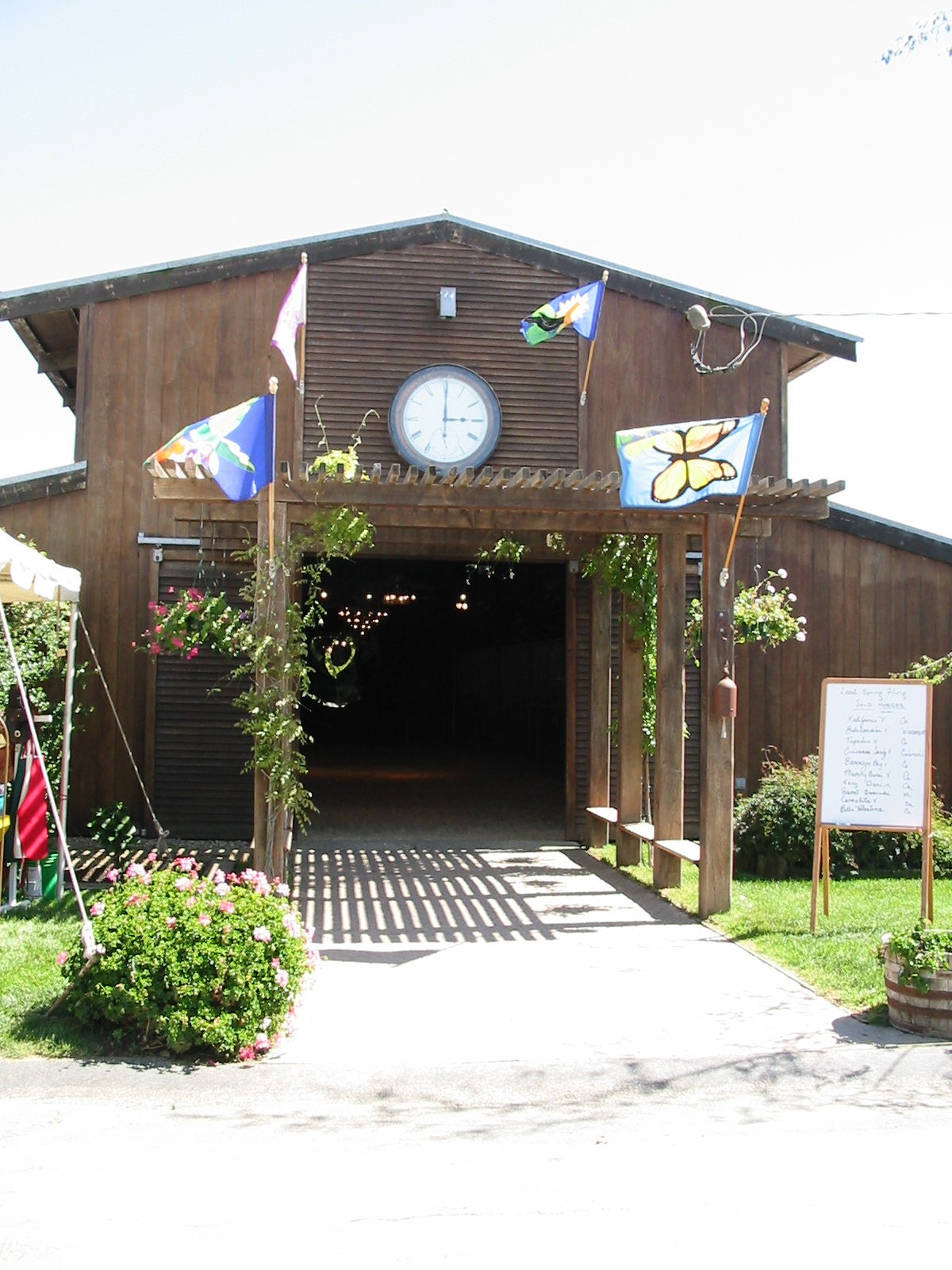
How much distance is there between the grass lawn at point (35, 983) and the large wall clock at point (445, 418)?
546cm

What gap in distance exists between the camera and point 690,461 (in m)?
8.04

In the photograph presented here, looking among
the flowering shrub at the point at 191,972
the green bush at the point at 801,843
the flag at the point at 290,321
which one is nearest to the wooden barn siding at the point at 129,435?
the flag at the point at 290,321

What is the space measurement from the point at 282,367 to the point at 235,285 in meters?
0.90

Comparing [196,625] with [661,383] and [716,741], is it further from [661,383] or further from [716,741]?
[661,383]

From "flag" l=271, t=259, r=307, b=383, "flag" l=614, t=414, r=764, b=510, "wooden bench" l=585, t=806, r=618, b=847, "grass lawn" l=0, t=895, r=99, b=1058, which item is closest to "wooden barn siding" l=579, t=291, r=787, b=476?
"wooden bench" l=585, t=806, r=618, b=847

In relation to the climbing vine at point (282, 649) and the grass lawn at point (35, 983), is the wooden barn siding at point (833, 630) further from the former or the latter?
the grass lawn at point (35, 983)

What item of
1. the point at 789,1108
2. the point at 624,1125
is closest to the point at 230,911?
the point at 624,1125

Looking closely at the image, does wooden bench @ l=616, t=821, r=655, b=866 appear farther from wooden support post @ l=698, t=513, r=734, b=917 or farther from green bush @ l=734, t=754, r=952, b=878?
wooden support post @ l=698, t=513, r=734, b=917

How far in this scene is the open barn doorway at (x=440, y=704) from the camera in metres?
13.7

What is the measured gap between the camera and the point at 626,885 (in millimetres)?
9820

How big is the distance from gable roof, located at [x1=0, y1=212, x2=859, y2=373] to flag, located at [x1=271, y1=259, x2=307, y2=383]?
2708mm

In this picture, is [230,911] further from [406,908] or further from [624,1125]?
[406,908]

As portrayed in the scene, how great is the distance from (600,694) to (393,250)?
Result: 4.80 m

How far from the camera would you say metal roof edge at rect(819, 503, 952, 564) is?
12250 millimetres
